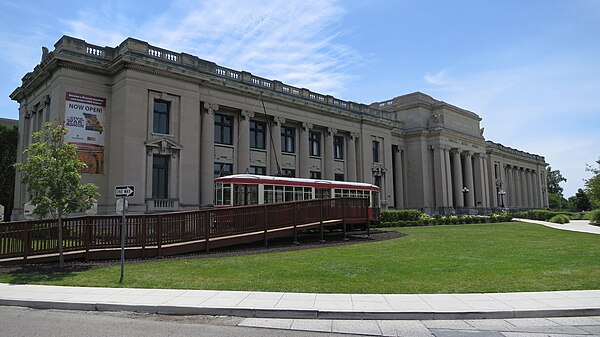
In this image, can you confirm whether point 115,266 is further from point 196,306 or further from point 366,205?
point 366,205

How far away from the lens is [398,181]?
189ft

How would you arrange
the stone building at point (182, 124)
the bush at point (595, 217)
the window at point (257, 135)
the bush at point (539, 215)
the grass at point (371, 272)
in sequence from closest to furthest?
the grass at point (371, 272)
the stone building at point (182, 124)
the window at point (257, 135)
the bush at point (595, 217)
the bush at point (539, 215)

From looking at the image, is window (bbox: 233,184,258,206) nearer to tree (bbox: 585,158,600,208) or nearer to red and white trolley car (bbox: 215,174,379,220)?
red and white trolley car (bbox: 215,174,379,220)

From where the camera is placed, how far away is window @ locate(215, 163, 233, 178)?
114 feet

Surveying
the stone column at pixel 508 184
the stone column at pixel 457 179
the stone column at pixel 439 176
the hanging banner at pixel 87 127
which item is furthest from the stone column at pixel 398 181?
the hanging banner at pixel 87 127

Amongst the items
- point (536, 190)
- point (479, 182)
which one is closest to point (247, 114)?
point (479, 182)

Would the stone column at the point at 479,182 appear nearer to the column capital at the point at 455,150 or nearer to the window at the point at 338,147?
the column capital at the point at 455,150

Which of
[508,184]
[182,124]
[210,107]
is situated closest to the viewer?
[182,124]

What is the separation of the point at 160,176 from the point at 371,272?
21.8 metres

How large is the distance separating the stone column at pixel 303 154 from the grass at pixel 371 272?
24.4 m

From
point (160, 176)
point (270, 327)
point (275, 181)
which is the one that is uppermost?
point (160, 176)

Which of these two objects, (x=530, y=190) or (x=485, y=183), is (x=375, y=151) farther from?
(x=530, y=190)

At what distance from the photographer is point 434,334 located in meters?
7.02

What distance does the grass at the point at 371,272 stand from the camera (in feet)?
34.6
